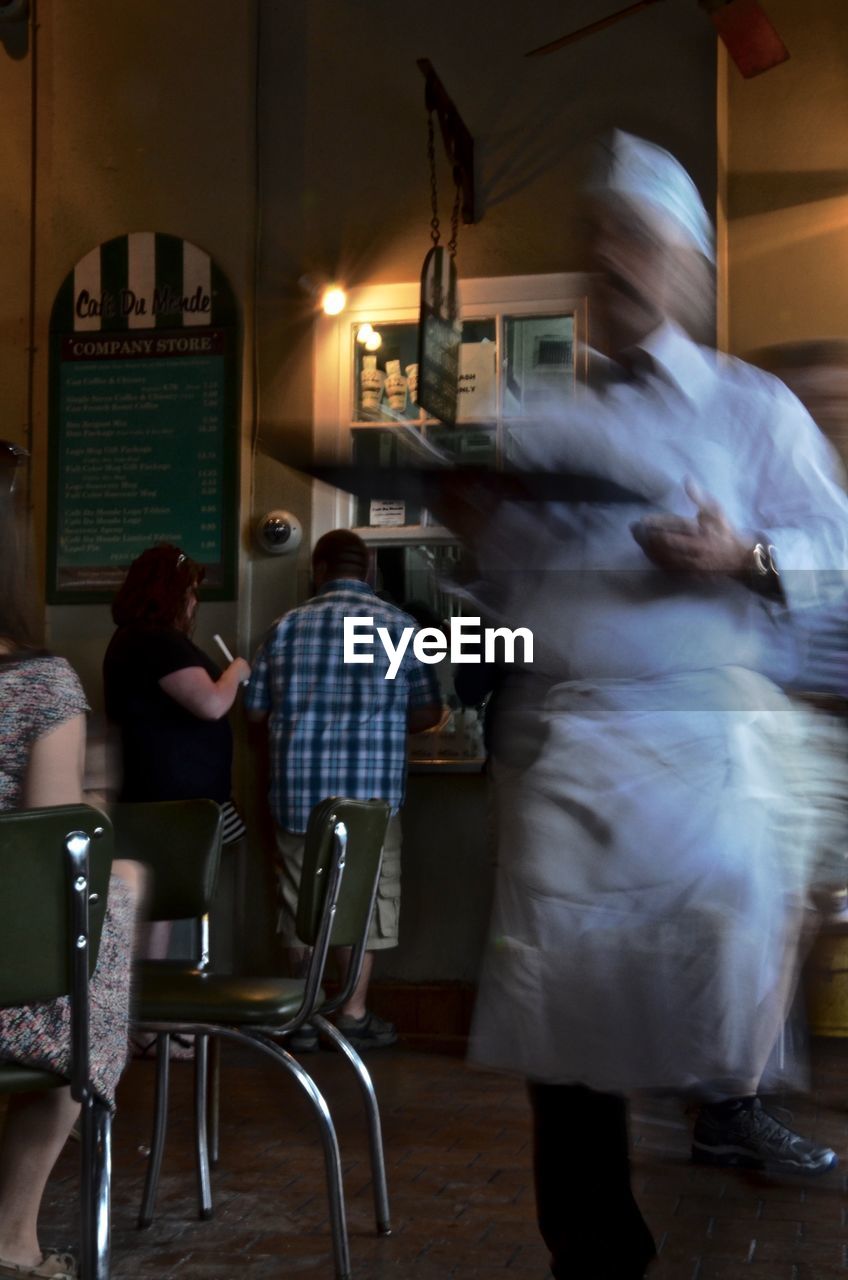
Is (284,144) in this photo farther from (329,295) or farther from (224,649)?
(224,649)

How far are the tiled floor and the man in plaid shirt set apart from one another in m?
0.84

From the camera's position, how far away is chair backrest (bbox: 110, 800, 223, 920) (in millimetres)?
3334

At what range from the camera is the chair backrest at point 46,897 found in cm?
209

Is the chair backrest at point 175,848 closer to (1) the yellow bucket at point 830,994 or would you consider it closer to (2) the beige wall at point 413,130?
(1) the yellow bucket at point 830,994

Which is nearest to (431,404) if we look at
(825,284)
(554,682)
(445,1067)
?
(825,284)

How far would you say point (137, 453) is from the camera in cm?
588

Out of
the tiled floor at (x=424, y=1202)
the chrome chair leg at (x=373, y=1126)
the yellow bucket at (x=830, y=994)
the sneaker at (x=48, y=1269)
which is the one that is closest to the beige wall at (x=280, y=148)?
the tiled floor at (x=424, y=1202)

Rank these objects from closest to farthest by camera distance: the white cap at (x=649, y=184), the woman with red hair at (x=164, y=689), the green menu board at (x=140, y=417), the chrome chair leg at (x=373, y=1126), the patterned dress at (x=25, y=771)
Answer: the white cap at (x=649, y=184) → the patterned dress at (x=25, y=771) → the chrome chair leg at (x=373, y=1126) → the woman with red hair at (x=164, y=689) → the green menu board at (x=140, y=417)

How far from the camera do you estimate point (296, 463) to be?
5.00 feet

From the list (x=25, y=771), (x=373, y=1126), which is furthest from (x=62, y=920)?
(x=373, y=1126)

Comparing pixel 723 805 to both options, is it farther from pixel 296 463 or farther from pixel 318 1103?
pixel 318 1103

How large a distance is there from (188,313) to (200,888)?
10.2 ft

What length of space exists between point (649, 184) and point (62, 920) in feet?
3.97
